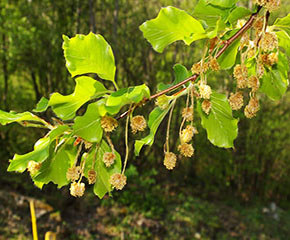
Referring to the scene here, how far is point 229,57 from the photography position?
560mm

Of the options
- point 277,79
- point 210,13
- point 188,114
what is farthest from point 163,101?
point 277,79

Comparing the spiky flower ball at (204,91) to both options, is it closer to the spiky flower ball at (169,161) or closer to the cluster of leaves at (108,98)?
the cluster of leaves at (108,98)

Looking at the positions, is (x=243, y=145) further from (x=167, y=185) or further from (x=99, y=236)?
(x=99, y=236)

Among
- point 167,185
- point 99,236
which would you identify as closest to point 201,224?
point 167,185

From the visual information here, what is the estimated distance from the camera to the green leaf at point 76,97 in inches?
18.6

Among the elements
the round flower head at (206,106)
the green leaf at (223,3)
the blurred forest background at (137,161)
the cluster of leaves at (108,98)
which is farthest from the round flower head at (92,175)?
the blurred forest background at (137,161)

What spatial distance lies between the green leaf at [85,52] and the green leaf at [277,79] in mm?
303

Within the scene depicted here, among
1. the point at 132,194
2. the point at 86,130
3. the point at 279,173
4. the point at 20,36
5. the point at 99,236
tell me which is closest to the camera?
the point at 86,130

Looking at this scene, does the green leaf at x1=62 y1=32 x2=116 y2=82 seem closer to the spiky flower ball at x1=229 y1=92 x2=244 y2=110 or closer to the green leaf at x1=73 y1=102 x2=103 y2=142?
the green leaf at x1=73 y1=102 x2=103 y2=142

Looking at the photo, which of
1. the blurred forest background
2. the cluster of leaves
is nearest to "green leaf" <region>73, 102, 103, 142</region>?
the cluster of leaves

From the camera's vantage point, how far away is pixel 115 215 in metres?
4.43

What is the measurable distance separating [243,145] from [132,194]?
2045 millimetres

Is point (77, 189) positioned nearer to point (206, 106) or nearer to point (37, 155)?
point (37, 155)

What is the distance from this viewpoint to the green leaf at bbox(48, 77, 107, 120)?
1.55ft
